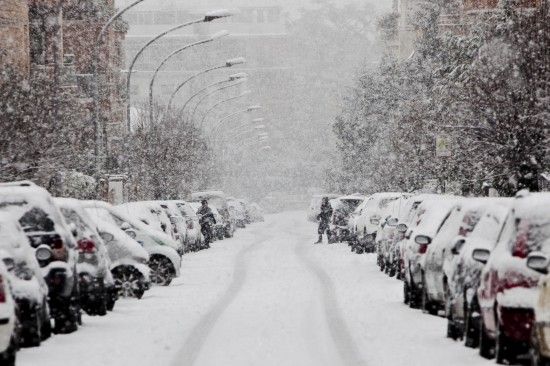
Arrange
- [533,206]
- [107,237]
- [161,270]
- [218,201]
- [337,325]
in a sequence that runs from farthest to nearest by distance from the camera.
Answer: [218,201]
[161,270]
[107,237]
[337,325]
[533,206]

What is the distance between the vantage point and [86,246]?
2031cm

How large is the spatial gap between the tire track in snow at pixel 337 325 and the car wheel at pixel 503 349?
126 centimetres

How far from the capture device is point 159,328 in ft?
62.7

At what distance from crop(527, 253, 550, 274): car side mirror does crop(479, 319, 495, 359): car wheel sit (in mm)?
2074

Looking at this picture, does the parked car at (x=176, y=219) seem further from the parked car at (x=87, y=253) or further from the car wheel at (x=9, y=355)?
the car wheel at (x=9, y=355)

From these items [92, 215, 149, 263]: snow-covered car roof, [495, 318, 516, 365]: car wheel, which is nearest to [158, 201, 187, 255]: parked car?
[92, 215, 149, 263]: snow-covered car roof

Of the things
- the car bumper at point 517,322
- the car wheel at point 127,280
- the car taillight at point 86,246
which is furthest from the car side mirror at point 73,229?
the car bumper at point 517,322

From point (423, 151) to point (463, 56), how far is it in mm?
8699

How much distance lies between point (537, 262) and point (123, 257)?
40.2 ft

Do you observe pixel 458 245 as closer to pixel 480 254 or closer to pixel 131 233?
pixel 480 254

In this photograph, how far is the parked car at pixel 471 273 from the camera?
1585 cm

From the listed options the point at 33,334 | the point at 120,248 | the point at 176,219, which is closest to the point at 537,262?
the point at 33,334

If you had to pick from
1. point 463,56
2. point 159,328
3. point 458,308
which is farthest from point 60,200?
point 463,56

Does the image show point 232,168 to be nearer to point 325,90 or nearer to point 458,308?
point 325,90
